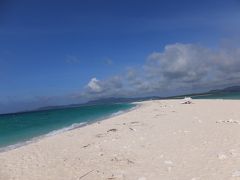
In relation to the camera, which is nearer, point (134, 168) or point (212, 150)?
point (134, 168)

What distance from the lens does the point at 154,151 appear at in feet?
36.3

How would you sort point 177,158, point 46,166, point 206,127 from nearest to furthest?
point 177,158, point 46,166, point 206,127

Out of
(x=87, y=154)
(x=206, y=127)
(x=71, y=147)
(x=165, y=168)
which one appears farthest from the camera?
(x=206, y=127)

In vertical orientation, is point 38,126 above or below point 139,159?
above

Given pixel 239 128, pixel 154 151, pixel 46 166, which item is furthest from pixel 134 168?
pixel 239 128

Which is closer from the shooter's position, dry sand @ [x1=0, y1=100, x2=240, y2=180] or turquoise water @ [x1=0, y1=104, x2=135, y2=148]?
dry sand @ [x1=0, y1=100, x2=240, y2=180]

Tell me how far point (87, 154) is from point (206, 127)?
6.79m

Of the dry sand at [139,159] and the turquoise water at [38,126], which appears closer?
the dry sand at [139,159]

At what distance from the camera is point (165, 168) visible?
8.70 metres

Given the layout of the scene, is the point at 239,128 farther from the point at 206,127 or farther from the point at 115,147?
the point at 115,147

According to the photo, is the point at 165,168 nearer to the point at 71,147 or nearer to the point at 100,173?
the point at 100,173

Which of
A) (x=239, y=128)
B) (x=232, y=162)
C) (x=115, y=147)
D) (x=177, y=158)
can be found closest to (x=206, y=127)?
(x=239, y=128)

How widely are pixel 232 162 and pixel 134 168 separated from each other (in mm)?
2640

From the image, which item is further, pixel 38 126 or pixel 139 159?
pixel 38 126
